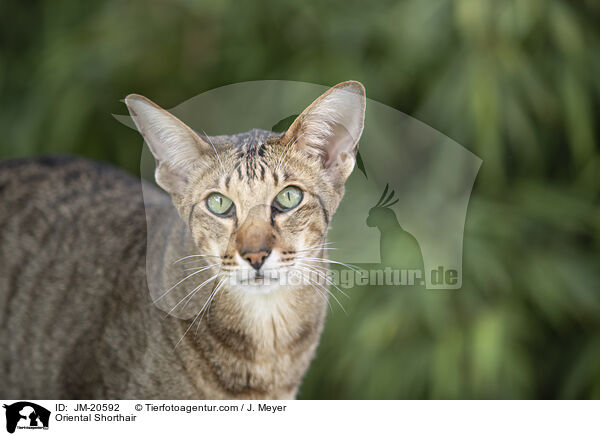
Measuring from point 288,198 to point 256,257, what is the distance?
0.23 ft

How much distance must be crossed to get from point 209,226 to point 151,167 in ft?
0.30

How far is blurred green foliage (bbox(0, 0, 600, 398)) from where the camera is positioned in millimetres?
971

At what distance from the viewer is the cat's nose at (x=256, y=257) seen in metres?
0.64

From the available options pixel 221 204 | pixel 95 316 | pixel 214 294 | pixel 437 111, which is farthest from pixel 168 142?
pixel 437 111

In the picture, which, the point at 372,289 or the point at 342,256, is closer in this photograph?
the point at 342,256

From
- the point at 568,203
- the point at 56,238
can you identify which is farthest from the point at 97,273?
the point at 568,203

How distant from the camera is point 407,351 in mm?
1187

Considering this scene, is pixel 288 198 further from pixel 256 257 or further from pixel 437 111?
pixel 437 111

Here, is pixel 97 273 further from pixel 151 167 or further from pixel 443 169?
pixel 443 169

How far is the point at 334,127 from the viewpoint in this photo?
0.63 m

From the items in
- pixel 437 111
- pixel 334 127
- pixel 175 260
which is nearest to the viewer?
pixel 334 127
